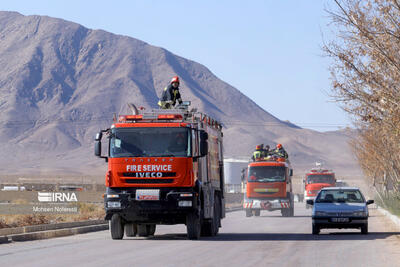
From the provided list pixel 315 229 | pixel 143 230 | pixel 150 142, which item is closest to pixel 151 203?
pixel 150 142

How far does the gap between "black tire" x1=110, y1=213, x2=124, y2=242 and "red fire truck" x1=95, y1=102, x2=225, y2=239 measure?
144mm

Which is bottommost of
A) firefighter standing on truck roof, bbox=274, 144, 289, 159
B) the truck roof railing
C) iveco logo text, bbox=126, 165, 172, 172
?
iveco logo text, bbox=126, 165, 172, 172

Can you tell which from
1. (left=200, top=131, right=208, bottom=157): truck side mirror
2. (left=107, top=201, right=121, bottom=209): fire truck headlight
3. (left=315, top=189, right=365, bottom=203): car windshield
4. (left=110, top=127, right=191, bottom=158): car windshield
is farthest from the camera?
(left=315, top=189, right=365, bottom=203): car windshield

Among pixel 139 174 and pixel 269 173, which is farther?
pixel 269 173

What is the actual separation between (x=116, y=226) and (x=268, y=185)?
21427mm

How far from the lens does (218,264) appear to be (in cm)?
1609

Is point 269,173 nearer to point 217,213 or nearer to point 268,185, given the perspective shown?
point 268,185

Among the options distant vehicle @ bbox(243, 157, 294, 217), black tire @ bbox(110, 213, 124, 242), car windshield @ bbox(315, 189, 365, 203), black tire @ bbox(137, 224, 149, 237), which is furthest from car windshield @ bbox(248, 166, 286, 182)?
black tire @ bbox(110, 213, 124, 242)

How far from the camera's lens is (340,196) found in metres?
28.2

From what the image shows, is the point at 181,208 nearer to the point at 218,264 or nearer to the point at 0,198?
the point at 218,264

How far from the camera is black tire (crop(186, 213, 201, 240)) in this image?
23.0m

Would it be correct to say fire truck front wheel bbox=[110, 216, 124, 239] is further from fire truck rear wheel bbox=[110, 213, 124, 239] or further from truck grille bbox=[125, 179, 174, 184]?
truck grille bbox=[125, 179, 174, 184]

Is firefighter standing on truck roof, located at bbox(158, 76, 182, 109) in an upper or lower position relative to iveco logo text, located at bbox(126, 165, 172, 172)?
upper

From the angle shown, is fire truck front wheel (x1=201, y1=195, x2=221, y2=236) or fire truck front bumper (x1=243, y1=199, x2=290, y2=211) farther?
fire truck front bumper (x1=243, y1=199, x2=290, y2=211)
